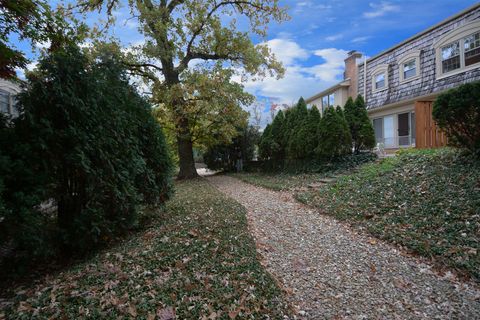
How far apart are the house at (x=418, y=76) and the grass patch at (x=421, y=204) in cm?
344

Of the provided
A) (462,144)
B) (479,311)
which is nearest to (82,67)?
(479,311)

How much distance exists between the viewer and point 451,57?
38.1 ft

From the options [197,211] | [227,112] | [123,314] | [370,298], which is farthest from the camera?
[227,112]

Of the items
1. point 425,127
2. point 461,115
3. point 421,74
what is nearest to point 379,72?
point 421,74

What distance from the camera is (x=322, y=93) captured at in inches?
791

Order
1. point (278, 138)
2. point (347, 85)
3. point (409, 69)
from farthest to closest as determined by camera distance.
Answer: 1. point (347, 85)
2. point (409, 69)
3. point (278, 138)

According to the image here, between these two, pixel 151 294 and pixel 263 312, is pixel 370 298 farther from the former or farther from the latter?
pixel 151 294

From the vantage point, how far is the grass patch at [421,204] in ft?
11.7

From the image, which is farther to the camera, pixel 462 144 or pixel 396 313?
pixel 462 144

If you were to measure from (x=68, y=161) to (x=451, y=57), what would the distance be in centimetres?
1453

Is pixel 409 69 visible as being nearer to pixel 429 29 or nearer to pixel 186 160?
pixel 429 29

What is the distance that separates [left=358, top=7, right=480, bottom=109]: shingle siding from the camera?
437 inches

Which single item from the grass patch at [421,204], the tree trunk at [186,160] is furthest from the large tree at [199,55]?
the grass patch at [421,204]

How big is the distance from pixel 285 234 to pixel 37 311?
322 centimetres
